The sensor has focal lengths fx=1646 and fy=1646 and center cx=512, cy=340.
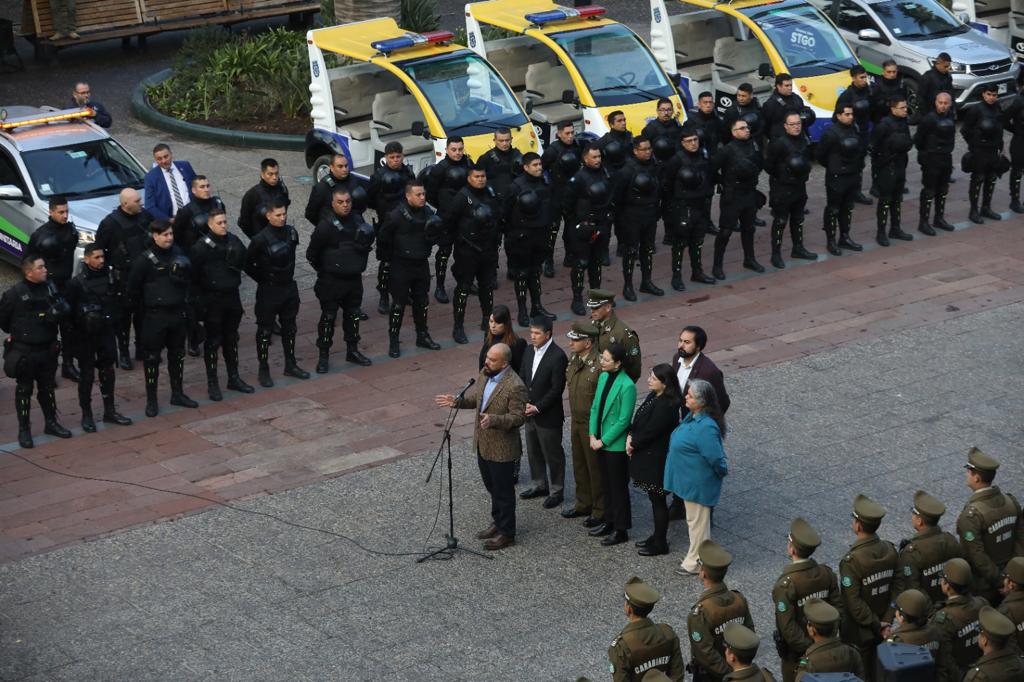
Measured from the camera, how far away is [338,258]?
47.4 feet

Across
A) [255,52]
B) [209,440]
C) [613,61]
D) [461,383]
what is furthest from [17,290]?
[255,52]

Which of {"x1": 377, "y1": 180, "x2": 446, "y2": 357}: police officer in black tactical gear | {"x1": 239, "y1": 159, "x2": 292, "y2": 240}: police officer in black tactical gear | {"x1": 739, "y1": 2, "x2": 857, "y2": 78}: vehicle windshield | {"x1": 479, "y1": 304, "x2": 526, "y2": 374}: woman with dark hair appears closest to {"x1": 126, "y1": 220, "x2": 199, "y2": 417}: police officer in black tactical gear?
{"x1": 239, "y1": 159, "x2": 292, "y2": 240}: police officer in black tactical gear

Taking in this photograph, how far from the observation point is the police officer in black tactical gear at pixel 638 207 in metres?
15.9

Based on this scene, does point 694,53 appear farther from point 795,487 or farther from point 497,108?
point 795,487

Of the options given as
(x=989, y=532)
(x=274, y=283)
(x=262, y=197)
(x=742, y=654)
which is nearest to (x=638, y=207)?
(x=262, y=197)

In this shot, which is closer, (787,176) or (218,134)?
(787,176)

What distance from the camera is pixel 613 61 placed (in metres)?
20.1

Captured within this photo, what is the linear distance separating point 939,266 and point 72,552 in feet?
32.6

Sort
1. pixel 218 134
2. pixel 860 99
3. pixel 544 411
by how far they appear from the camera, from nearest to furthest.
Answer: pixel 544 411
pixel 860 99
pixel 218 134

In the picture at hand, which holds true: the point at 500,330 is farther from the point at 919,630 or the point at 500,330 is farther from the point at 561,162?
the point at 561,162

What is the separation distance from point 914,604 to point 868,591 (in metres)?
1.04

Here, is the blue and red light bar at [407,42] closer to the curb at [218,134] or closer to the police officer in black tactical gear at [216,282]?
the curb at [218,134]

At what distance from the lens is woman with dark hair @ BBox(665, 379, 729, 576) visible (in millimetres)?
10469

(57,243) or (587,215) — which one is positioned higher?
(57,243)
